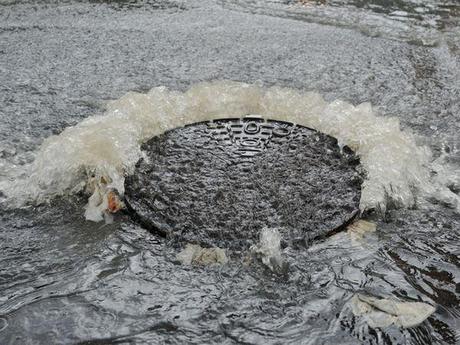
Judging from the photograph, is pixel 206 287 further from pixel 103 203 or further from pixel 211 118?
pixel 211 118

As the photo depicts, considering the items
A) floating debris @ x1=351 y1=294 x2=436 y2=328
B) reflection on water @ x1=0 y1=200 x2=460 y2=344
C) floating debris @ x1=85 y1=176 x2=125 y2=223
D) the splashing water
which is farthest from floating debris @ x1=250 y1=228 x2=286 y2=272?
floating debris @ x1=85 y1=176 x2=125 y2=223

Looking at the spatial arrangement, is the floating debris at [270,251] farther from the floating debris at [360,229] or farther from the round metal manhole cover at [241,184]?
the floating debris at [360,229]

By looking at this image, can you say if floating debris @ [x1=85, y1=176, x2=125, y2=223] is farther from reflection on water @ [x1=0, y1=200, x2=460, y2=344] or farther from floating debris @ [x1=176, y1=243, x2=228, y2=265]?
floating debris @ [x1=176, y1=243, x2=228, y2=265]

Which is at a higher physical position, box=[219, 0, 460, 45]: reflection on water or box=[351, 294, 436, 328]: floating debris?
box=[219, 0, 460, 45]: reflection on water

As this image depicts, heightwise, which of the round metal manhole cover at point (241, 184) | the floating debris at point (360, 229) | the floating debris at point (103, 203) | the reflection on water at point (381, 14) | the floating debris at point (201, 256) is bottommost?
the floating debris at point (103, 203)

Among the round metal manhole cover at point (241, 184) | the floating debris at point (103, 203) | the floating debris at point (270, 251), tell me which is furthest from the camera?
the floating debris at point (103, 203)

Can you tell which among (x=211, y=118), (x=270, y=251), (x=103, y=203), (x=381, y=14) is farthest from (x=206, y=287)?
(x=381, y=14)

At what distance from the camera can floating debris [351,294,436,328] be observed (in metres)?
2.31

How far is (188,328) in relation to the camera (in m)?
2.29

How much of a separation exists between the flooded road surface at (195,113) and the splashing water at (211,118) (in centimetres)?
3

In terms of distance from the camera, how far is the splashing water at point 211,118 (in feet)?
10.8

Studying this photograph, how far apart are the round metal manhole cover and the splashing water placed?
15cm

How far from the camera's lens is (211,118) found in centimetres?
423

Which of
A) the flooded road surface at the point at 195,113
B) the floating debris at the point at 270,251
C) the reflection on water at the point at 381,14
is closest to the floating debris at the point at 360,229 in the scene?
the flooded road surface at the point at 195,113
